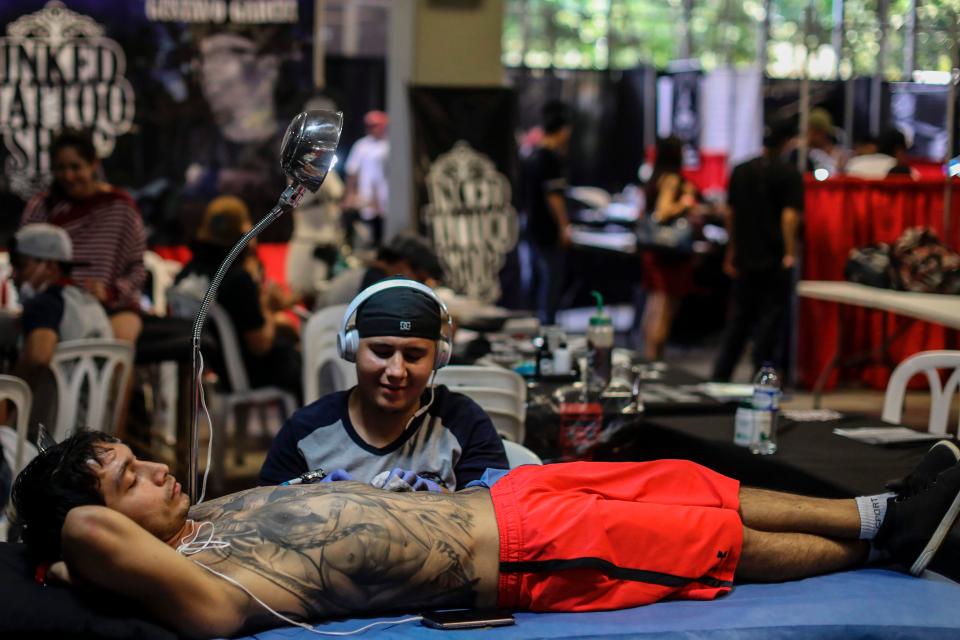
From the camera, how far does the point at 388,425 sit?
305 centimetres

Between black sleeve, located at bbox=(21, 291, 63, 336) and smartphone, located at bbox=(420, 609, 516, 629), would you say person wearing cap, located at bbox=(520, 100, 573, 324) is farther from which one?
smartphone, located at bbox=(420, 609, 516, 629)

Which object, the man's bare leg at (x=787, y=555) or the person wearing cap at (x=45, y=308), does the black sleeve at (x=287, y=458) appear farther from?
the person wearing cap at (x=45, y=308)

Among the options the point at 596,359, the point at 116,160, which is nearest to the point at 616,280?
the point at 116,160

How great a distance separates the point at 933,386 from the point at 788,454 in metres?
1.05

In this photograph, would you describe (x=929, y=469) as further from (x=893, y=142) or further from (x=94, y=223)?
(x=893, y=142)

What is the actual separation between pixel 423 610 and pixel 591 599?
1.20 ft

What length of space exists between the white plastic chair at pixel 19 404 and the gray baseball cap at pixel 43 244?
1280mm

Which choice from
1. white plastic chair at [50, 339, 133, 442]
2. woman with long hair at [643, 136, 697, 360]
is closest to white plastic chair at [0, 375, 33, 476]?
white plastic chair at [50, 339, 133, 442]

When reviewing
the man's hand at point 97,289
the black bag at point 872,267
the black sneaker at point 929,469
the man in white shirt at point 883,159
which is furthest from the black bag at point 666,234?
the black sneaker at point 929,469

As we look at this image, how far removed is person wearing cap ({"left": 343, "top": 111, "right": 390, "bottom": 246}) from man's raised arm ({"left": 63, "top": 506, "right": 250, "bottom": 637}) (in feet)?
30.9

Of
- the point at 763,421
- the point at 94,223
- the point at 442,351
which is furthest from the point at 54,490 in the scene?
the point at 94,223

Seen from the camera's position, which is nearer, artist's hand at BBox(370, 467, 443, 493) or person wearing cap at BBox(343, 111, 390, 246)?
artist's hand at BBox(370, 467, 443, 493)

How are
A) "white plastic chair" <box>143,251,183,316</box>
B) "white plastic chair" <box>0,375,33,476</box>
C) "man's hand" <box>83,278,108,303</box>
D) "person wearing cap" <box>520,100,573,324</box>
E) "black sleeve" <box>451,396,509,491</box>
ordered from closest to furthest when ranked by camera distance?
"black sleeve" <box>451,396,509,491</box>
"white plastic chair" <box>0,375,33,476</box>
"man's hand" <box>83,278,108,303</box>
"white plastic chair" <box>143,251,183,316</box>
"person wearing cap" <box>520,100,573,324</box>

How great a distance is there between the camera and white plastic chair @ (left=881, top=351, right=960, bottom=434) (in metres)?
4.27
